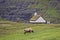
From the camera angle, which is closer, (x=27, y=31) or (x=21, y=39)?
(x=21, y=39)

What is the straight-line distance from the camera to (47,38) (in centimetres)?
4188

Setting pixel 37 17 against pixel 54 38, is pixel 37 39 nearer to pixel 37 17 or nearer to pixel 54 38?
pixel 54 38

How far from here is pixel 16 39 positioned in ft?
145

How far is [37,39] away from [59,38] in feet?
14.4

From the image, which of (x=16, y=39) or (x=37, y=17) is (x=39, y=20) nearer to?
(x=37, y=17)

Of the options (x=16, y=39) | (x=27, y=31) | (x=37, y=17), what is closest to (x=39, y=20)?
(x=37, y=17)

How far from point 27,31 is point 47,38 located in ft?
44.4

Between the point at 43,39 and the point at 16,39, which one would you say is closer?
the point at 43,39

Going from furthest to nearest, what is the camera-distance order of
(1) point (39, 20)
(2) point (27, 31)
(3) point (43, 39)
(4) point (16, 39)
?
(1) point (39, 20)
(2) point (27, 31)
(4) point (16, 39)
(3) point (43, 39)

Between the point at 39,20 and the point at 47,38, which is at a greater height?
the point at 47,38

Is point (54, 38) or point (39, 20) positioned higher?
point (54, 38)

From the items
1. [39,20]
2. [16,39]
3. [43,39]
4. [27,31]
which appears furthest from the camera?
[39,20]

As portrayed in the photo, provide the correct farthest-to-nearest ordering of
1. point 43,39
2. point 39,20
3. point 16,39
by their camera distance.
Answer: point 39,20, point 16,39, point 43,39

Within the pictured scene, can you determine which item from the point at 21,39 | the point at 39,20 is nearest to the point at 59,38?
the point at 21,39
